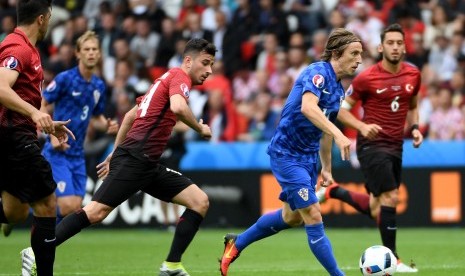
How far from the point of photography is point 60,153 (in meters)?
12.4

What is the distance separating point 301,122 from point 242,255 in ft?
13.1

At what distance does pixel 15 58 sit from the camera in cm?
A: 841

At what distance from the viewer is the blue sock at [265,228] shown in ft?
34.0

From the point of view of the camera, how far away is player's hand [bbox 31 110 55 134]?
7.95 m

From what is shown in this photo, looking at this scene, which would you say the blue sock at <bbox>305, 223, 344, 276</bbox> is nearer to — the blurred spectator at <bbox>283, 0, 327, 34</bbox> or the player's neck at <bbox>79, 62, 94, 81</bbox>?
the player's neck at <bbox>79, 62, 94, 81</bbox>

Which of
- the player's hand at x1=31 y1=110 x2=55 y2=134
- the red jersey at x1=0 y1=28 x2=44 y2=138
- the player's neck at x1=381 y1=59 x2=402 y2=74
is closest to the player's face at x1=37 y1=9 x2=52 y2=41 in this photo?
the red jersey at x1=0 y1=28 x2=44 y2=138

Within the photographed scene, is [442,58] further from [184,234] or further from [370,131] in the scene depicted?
[184,234]

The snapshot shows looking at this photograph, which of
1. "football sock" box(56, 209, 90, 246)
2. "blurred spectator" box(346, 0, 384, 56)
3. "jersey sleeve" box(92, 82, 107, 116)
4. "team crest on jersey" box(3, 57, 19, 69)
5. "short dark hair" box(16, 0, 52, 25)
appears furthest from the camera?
"blurred spectator" box(346, 0, 384, 56)

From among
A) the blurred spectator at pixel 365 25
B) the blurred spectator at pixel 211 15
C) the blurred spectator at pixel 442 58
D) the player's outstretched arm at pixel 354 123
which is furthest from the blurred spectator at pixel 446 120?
the player's outstretched arm at pixel 354 123

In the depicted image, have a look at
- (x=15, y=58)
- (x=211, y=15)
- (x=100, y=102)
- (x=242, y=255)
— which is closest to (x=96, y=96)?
(x=100, y=102)

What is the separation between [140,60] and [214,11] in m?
1.89

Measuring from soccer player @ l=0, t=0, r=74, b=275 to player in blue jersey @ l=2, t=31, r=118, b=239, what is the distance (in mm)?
3491

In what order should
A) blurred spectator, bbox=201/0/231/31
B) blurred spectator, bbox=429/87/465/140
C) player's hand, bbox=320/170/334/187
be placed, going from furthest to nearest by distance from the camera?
1. blurred spectator, bbox=201/0/231/31
2. blurred spectator, bbox=429/87/465/140
3. player's hand, bbox=320/170/334/187

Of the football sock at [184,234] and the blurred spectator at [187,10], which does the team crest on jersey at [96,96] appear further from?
the blurred spectator at [187,10]
